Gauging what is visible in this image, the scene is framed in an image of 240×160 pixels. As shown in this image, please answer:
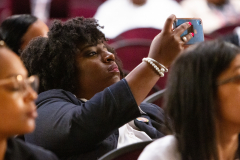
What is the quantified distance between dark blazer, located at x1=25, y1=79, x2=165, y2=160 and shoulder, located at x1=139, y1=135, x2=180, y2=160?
0.14m

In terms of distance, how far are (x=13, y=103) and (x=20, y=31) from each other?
97 cm

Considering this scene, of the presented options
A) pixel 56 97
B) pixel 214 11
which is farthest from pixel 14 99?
pixel 214 11

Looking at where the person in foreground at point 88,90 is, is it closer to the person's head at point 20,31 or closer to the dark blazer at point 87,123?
the dark blazer at point 87,123

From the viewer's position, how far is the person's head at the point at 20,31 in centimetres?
139

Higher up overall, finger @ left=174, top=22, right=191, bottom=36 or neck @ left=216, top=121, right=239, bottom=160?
finger @ left=174, top=22, right=191, bottom=36

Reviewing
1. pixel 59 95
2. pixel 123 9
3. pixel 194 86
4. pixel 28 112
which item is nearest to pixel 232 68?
pixel 194 86

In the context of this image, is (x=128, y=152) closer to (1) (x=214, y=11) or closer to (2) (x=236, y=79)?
(2) (x=236, y=79)

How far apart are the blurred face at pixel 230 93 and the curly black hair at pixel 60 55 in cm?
52

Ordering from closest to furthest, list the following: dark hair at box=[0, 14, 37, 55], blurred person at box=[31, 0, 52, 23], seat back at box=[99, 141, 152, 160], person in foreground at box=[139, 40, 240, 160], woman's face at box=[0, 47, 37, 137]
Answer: woman's face at box=[0, 47, 37, 137]
person in foreground at box=[139, 40, 240, 160]
seat back at box=[99, 141, 152, 160]
dark hair at box=[0, 14, 37, 55]
blurred person at box=[31, 0, 52, 23]

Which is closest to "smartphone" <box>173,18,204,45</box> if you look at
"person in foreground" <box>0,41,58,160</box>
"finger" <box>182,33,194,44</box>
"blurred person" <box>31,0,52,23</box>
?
"finger" <box>182,33,194,44</box>

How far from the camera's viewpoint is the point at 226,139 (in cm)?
66

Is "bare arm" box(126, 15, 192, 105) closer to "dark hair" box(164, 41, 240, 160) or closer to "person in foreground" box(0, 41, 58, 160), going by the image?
"dark hair" box(164, 41, 240, 160)

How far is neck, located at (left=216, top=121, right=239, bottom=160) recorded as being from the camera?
652mm

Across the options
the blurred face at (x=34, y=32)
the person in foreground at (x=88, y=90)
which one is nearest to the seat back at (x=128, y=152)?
the person in foreground at (x=88, y=90)
